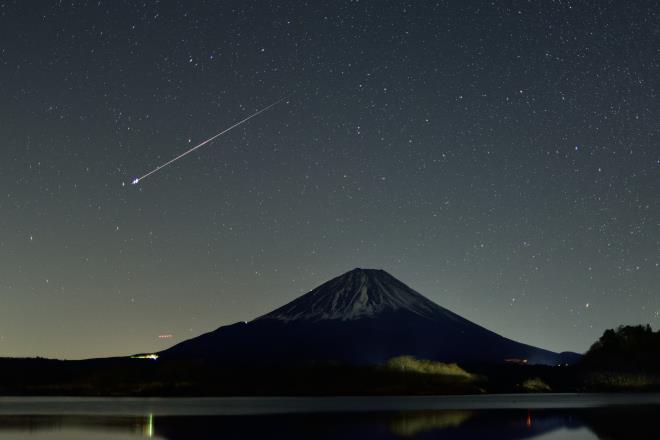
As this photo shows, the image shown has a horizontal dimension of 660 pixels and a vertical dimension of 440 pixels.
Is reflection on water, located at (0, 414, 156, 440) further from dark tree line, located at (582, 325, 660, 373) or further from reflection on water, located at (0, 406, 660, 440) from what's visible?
dark tree line, located at (582, 325, 660, 373)

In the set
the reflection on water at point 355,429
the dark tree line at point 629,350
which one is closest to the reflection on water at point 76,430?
the reflection on water at point 355,429

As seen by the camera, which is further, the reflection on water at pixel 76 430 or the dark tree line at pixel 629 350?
the dark tree line at pixel 629 350

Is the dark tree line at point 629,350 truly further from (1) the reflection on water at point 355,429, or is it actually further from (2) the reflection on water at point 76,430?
(2) the reflection on water at point 76,430

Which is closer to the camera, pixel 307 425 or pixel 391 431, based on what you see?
pixel 391 431

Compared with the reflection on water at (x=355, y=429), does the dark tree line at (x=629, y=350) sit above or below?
above

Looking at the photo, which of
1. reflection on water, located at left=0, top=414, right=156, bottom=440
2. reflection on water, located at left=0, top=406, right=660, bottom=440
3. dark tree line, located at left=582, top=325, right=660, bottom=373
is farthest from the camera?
dark tree line, located at left=582, top=325, right=660, bottom=373

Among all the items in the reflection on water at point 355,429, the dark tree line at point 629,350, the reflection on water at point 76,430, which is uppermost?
the dark tree line at point 629,350

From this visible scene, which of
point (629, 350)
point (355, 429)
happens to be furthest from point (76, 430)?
point (629, 350)

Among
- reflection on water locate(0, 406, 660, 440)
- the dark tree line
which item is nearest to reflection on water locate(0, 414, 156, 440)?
reflection on water locate(0, 406, 660, 440)

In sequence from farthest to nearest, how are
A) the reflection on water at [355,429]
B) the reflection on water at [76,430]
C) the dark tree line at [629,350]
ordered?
the dark tree line at [629,350] < the reflection on water at [76,430] < the reflection on water at [355,429]

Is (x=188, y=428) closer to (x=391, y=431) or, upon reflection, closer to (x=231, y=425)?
(x=231, y=425)

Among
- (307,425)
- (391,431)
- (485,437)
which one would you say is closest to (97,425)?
(307,425)
